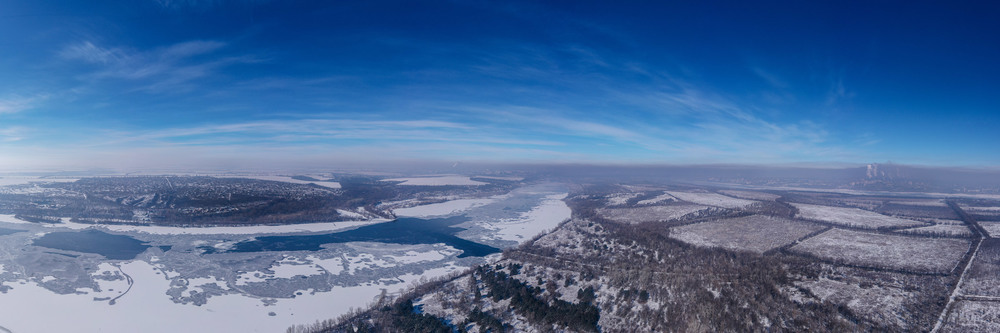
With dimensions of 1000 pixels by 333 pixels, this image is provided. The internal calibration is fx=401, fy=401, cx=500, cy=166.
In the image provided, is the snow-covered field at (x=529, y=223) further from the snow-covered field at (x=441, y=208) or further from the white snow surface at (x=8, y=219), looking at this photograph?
the white snow surface at (x=8, y=219)

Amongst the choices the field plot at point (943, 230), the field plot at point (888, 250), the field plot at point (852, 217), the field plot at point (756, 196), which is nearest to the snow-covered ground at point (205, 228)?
the field plot at point (888, 250)

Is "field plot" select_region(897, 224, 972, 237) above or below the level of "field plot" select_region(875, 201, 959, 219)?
A: below

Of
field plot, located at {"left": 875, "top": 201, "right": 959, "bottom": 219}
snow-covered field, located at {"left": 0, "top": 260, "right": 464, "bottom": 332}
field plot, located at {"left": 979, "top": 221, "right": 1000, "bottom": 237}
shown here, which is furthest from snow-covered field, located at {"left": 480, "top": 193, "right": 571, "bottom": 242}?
field plot, located at {"left": 875, "top": 201, "right": 959, "bottom": 219}

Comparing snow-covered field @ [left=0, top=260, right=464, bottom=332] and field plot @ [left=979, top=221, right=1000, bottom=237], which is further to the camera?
field plot @ [left=979, top=221, right=1000, bottom=237]

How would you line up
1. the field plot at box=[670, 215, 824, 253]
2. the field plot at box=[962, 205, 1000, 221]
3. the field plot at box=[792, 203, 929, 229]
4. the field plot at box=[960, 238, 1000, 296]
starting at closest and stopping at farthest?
the field plot at box=[960, 238, 1000, 296] → the field plot at box=[670, 215, 824, 253] → the field plot at box=[792, 203, 929, 229] → the field plot at box=[962, 205, 1000, 221]

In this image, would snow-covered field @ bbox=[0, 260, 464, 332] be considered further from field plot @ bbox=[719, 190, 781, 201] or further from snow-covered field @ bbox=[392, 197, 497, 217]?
field plot @ bbox=[719, 190, 781, 201]

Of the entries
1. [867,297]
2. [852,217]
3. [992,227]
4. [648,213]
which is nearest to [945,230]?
[992,227]

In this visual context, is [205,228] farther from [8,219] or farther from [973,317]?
[973,317]
